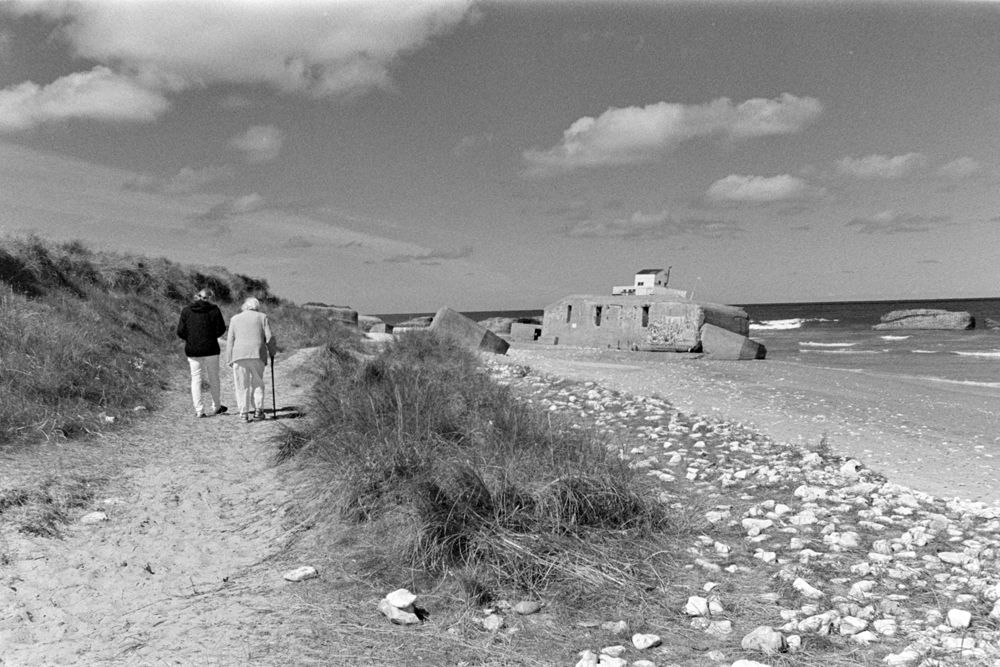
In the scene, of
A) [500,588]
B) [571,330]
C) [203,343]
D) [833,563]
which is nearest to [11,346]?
[203,343]

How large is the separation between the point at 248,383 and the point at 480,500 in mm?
4676

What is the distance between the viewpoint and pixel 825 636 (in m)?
3.25

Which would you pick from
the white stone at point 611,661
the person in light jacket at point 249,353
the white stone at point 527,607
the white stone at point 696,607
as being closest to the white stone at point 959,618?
the white stone at point 696,607

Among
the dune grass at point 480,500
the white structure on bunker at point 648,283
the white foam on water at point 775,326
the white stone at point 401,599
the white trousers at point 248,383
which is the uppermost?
the white structure on bunker at point 648,283

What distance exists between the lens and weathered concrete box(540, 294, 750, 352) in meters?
23.7

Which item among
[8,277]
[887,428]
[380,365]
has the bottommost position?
[887,428]

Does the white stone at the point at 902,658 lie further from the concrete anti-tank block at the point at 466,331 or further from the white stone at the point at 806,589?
the concrete anti-tank block at the point at 466,331

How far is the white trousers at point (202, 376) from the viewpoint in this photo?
8016 millimetres

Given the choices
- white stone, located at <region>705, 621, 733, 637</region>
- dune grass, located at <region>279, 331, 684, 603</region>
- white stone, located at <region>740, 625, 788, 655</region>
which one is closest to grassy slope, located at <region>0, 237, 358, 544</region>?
dune grass, located at <region>279, 331, 684, 603</region>

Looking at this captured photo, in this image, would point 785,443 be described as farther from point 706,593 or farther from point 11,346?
point 11,346

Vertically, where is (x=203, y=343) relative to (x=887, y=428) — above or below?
above

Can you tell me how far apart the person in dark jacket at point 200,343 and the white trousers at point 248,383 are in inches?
13.6

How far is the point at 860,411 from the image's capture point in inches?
418

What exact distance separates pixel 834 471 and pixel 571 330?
69.7 ft
